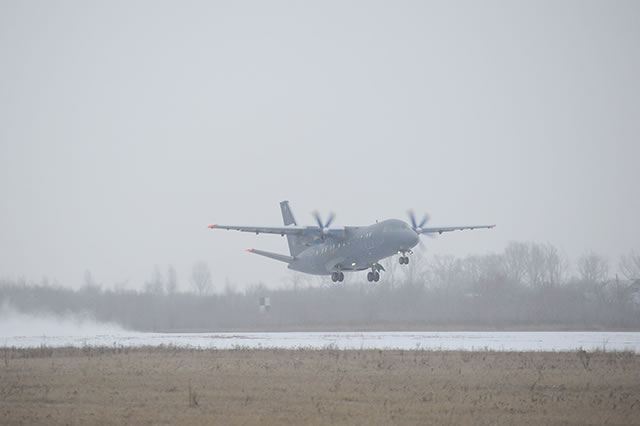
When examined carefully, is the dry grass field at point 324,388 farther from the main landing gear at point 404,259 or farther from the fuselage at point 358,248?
A: the fuselage at point 358,248

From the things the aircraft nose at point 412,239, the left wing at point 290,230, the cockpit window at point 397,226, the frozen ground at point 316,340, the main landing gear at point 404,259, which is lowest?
the frozen ground at point 316,340

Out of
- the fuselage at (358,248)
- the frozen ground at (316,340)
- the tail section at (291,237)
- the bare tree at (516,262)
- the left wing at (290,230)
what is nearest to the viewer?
the frozen ground at (316,340)

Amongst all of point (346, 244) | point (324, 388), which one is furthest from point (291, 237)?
point (324, 388)

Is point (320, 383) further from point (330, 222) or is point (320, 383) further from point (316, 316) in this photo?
point (316, 316)

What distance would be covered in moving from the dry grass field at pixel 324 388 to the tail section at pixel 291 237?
1652 centimetres

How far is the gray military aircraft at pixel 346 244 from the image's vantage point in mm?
38844

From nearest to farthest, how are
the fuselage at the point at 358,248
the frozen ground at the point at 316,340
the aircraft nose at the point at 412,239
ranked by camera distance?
the frozen ground at the point at 316,340, the aircraft nose at the point at 412,239, the fuselage at the point at 358,248

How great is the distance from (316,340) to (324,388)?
21556 millimetres

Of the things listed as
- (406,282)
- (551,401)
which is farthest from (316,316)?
(551,401)

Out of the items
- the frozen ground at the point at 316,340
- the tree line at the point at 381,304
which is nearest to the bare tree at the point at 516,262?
the tree line at the point at 381,304

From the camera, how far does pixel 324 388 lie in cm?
2119

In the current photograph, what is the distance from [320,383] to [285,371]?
3.26 m

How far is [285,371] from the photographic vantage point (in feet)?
82.6

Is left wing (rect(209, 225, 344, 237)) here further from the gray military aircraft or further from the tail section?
the tail section
